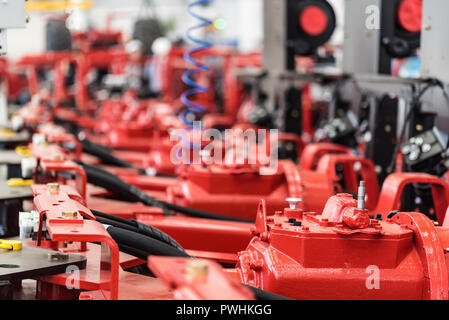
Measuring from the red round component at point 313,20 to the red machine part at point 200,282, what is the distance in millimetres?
5535

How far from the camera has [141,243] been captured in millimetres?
2822

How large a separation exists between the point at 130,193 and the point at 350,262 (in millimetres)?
2156

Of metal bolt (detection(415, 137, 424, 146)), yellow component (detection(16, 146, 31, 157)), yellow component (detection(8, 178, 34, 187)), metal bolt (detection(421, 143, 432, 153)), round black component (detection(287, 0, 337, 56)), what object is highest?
round black component (detection(287, 0, 337, 56))

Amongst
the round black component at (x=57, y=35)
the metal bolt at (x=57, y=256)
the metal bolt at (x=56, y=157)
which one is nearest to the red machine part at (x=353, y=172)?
the metal bolt at (x=56, y=157)

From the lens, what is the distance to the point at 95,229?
8.86ft

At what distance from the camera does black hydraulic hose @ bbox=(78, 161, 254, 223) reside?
457cm

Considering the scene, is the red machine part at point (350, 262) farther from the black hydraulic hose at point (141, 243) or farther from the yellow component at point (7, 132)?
the yellow component at point (7, 132)

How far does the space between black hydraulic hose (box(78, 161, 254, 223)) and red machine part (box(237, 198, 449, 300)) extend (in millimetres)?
1579

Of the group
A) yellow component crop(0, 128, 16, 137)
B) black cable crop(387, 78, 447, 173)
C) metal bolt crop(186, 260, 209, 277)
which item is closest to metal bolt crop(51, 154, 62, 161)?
black cable crop(387, 78, 447, 173)

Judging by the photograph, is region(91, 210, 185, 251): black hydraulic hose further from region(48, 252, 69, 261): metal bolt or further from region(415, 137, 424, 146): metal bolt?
region(415, 137, 424, 146): metal bolt

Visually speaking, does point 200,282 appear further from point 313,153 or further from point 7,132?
point 7,132

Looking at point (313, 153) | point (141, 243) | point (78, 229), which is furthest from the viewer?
A: point (313, 153)

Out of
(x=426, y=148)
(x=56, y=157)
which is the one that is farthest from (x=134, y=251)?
(x=426, y=148)
